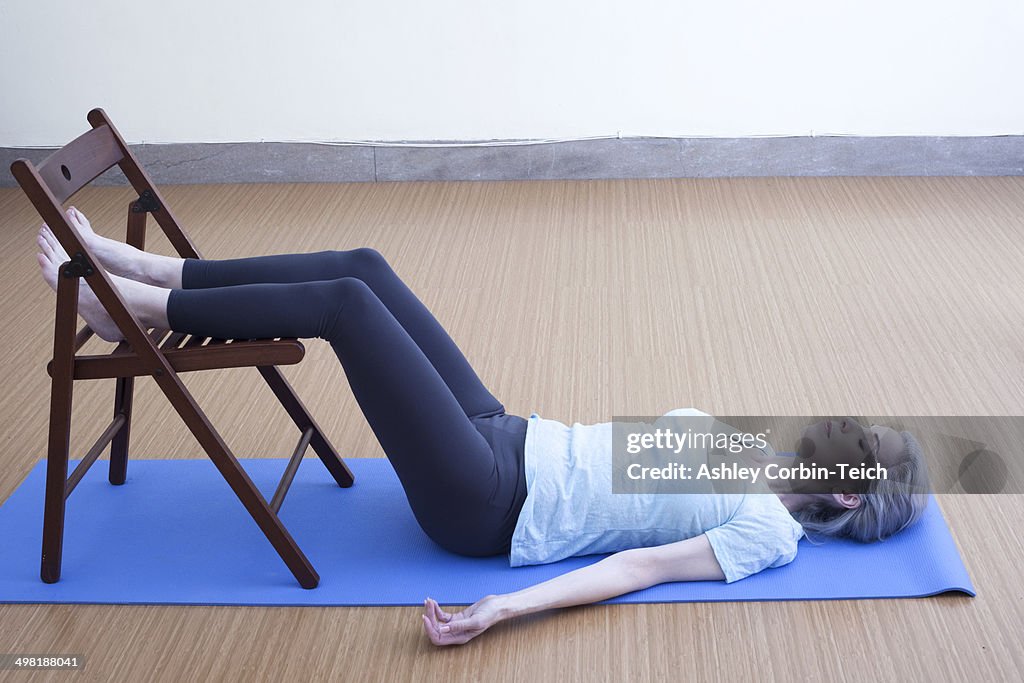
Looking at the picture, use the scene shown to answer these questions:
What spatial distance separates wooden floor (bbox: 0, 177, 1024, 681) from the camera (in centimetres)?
204

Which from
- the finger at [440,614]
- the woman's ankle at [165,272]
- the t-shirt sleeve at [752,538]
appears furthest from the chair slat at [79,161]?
the t-shirt sleeve at [752,538]

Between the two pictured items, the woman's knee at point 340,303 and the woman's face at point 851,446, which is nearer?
the woman's knee at point 340,303

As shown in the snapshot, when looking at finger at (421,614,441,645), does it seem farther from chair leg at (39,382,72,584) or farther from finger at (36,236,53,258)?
finger at (36,236,53,258)

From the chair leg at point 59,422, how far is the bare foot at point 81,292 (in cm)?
5

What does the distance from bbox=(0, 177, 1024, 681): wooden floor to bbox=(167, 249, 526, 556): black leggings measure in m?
Answer: 0.25

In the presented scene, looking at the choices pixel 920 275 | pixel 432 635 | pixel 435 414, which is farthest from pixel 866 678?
pixel 920 275

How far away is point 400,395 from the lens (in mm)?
1990

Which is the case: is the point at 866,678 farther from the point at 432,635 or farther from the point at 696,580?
the point at 432,635

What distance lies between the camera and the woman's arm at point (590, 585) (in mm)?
2018

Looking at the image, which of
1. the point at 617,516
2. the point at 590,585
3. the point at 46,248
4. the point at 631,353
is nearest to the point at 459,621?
the point at 590,585

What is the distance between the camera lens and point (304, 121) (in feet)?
15.8

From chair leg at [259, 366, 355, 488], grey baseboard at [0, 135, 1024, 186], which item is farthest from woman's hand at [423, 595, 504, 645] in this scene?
grey baseboard at [0, 135, 1024, 186]

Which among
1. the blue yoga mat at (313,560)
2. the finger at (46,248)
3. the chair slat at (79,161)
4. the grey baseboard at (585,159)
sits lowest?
the grey baseboard at (585,159)

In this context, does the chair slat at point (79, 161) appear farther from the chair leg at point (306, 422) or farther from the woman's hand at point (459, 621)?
the woman's hand at point (459, 621)
